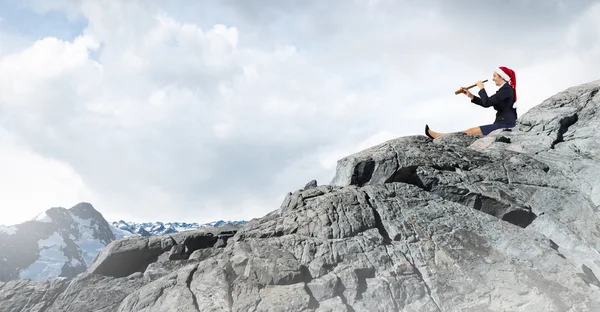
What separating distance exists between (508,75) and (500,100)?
1886mm

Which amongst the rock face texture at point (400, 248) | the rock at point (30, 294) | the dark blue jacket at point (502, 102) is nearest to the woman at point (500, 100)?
the dark blue jacket at point (502, 102)

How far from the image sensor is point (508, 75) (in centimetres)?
2430

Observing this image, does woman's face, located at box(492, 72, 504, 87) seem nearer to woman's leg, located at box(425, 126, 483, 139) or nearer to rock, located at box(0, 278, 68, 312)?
woman's leg, located at box(425, 126, 483, 139)

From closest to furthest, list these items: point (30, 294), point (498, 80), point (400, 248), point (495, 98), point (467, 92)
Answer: point (400, 248) < point (30, 294) < point (467, 92) < point (495, 98) < point (498, 80)

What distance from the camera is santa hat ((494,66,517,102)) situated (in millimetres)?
24148

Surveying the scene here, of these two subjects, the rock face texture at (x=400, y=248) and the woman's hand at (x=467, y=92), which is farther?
the woman's hand at (x=467, y=92)

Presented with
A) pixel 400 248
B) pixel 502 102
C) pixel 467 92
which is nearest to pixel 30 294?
pixel 400 248

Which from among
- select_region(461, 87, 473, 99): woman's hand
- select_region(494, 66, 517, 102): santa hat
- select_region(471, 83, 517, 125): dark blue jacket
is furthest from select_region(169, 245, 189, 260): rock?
select_region(494, 66, 517, 102): santa hat

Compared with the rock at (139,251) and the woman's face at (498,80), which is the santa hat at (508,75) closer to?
the woman's face at (498,80)

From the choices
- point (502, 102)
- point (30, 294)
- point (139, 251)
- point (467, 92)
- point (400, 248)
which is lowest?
point (400, 248)

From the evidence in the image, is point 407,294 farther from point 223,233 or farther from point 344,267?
point 223,233

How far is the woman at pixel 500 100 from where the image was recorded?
2300 centimetres

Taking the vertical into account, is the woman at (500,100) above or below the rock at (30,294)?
above

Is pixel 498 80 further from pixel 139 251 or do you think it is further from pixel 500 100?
pixel 139 251
